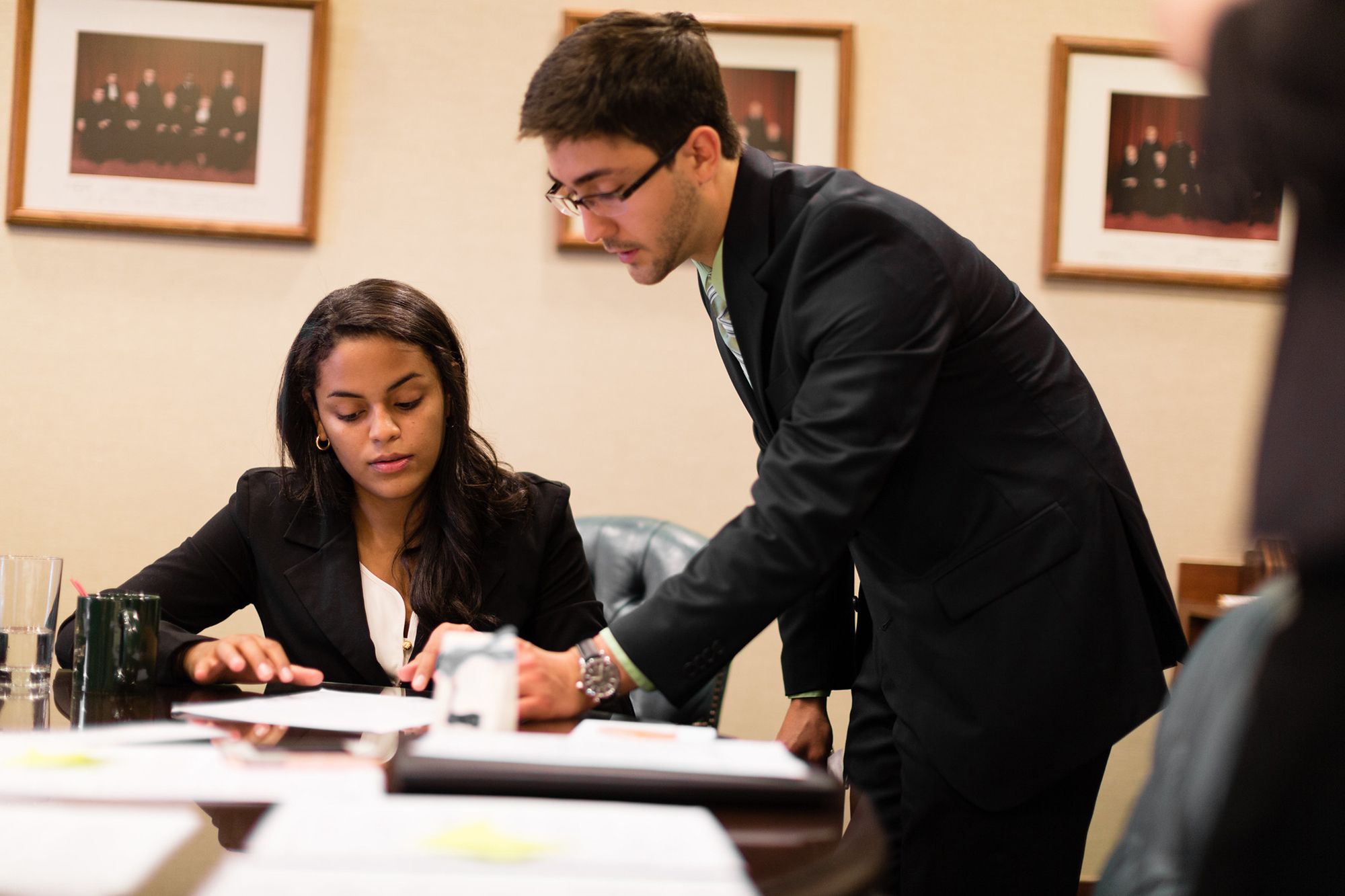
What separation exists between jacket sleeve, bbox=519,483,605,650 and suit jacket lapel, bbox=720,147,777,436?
2.10 feet

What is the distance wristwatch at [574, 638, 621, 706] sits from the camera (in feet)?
4.60

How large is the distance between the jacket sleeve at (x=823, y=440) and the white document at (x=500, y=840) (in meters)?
0.46

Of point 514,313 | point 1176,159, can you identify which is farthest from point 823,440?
point 1176,159

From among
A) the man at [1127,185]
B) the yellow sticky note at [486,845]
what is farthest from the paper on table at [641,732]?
the man at [1127,185]

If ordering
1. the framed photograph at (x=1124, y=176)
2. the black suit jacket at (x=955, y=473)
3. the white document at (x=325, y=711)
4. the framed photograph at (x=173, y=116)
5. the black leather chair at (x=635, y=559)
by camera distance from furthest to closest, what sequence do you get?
the framed photograph at (x=1124, y=176), the framed photograph at (x=173, y=116), the black leather chair at (x=635, y=559), the black suit jacket at (x=955, y=473), the white document at (x=325, y=711)

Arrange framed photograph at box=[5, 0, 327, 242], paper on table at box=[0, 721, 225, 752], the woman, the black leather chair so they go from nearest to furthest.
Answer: paper on table at box=[0, 721, 225, 752] < the woman < the black leather chair < framed photograph at box=[5, 0, 327, 242]

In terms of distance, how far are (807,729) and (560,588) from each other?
0.54 m

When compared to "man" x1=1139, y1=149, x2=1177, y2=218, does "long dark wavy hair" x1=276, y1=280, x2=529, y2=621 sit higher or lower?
lower

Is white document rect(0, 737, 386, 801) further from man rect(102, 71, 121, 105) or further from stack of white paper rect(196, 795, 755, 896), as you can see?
man rect(102, 71, 121, 105)

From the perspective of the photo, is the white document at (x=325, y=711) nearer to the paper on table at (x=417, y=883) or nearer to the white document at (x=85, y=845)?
the white document at (x=85, y=845)

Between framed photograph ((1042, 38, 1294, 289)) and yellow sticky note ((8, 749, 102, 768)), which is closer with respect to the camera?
yellow sticky note ((8, 749, 102, 768))

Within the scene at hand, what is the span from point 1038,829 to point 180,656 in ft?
4.12

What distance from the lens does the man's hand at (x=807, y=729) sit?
1919 mm

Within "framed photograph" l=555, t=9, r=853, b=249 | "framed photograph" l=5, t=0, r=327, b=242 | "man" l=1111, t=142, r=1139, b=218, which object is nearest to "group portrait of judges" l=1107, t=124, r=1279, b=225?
"man" l=1111, t=142, r=1139, b=218
